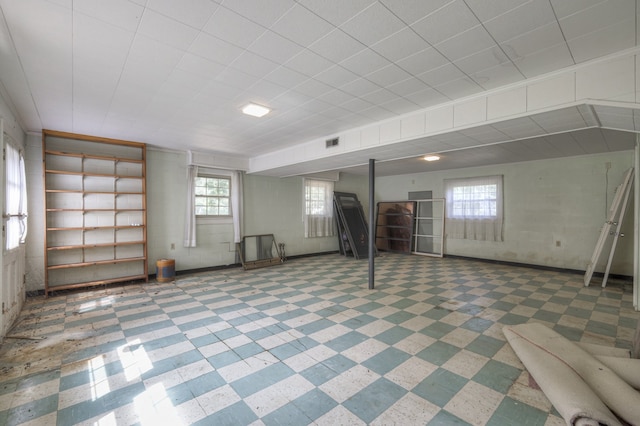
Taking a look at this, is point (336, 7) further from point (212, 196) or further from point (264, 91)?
point (212, 196)

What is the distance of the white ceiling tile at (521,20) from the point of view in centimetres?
186

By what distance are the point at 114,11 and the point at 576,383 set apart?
168 inches

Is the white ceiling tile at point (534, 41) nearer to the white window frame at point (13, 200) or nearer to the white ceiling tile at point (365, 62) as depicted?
the white ceiling tile at point (365, 62)

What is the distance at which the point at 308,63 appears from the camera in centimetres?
258

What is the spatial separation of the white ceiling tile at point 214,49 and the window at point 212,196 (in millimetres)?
4584

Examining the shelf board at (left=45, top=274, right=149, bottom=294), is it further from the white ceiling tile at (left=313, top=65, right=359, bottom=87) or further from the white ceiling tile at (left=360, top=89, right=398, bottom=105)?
the white ceiling tile at (left=360, top=89, right=398, bottom=105)

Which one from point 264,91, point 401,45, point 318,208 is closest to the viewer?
point 401,45

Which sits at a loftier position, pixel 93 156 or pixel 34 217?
pixel 93 156

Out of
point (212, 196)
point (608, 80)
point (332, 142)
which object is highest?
point (332, 142)

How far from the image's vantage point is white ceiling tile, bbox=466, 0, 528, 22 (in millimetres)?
1810

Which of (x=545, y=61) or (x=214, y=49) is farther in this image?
(x=545, y=61)

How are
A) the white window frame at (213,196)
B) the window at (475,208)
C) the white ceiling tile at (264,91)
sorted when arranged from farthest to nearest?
the window at (475,208) < the white window frame at (213,196) < the white ceiling tile at (264,91)

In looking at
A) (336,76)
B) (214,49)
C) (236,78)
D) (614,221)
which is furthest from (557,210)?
(214,49)

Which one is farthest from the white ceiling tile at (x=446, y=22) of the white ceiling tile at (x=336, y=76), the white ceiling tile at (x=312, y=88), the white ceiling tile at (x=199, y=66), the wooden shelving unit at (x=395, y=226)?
the wooden shelving unit at (x=395, y=226)
